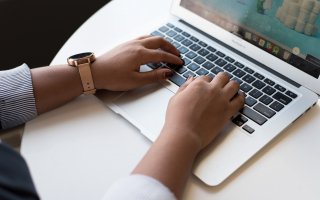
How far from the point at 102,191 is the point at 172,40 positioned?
1.31 feet

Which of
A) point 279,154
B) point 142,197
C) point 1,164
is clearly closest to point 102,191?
point 142,197

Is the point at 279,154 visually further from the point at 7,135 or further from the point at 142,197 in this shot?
the point at 7,135

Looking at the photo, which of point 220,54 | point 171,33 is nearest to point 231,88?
point 220,54

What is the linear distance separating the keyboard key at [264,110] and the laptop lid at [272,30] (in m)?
0.10

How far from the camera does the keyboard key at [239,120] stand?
2.36 ft

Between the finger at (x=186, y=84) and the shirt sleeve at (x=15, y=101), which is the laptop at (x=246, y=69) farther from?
the shirt sleeve at (x=15, y=101)

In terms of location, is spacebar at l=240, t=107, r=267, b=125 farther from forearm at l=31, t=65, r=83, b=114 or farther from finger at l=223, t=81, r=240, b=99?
forearm at l=31, t=65, r=83, b=114

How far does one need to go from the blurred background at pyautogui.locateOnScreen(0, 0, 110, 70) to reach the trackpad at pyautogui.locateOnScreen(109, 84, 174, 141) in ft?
2.38

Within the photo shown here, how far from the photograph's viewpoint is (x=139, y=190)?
1.93 ft

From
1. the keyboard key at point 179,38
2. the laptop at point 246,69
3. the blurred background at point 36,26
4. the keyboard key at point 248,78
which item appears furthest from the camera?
the blurred background at point 36,26

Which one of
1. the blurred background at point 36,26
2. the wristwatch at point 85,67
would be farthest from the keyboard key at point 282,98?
the blurred background at point 36,26

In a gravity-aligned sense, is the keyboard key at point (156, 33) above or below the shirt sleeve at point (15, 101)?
above

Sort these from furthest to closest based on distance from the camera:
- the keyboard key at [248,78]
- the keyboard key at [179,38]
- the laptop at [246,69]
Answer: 1. the keyboard key at [179,38]
2. the keyboard key at [248,78]
3. the laptop at [246,69]

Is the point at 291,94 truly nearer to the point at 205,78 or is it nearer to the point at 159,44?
the point at 205,78
